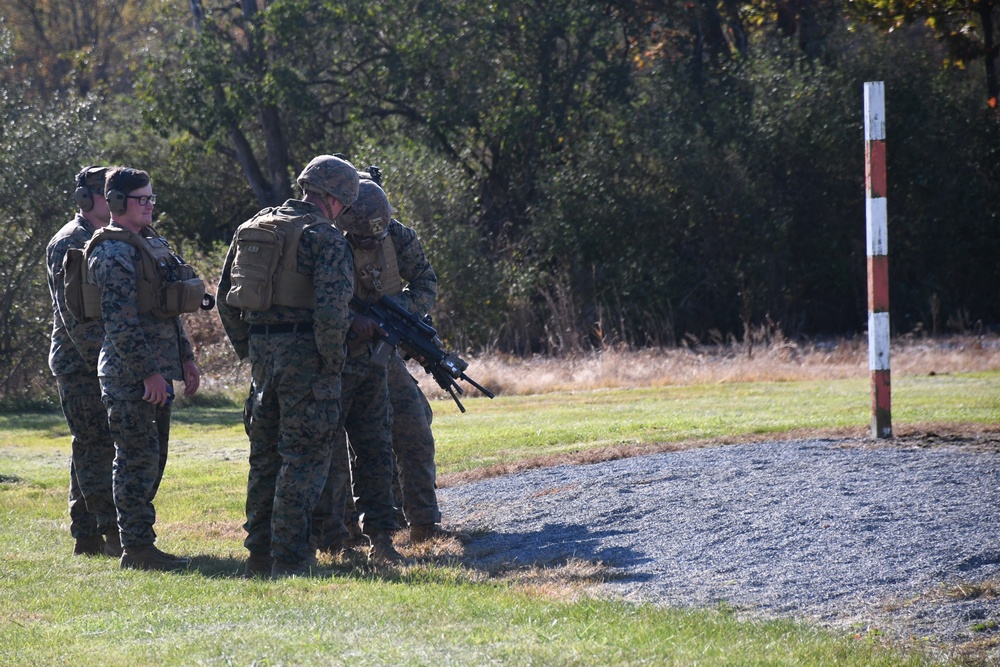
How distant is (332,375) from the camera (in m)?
6.47

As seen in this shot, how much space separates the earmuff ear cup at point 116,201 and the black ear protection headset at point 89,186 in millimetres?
766

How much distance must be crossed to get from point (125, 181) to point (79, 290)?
28.3 inches

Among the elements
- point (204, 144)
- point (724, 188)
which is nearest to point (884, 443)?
point (724, 188)

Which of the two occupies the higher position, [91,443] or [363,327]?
[363,327]

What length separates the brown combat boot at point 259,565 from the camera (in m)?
6.75

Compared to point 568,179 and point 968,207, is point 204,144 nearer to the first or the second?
point 568,179

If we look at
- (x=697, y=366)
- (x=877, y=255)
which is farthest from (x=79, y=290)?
(x=697, y=366)

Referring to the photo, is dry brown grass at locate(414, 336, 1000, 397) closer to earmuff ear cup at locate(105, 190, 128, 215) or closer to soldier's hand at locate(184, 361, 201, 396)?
soldier's hand at locate(184, 361, 201, 396)

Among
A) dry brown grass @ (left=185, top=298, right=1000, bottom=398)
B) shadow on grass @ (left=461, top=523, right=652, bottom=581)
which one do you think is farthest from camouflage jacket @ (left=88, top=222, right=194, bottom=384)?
dry brown grass @ (left=185, top=298, right=1000, bottom=398)

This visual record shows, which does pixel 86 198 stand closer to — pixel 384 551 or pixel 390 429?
pixel 390 429

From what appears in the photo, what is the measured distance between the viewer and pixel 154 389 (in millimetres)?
6980

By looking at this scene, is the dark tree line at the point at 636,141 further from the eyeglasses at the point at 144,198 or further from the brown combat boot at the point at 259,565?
the brown combat boot at the point at 259,565

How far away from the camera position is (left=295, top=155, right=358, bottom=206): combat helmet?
646cm

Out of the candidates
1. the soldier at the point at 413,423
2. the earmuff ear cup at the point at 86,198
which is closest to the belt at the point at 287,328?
the soldier at the point at 413,423
